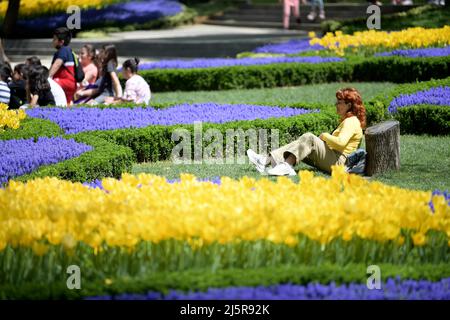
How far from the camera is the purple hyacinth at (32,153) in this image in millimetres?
8820

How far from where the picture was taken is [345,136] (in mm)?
9633

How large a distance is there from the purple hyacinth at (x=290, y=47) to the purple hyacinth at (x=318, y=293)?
14.6 m

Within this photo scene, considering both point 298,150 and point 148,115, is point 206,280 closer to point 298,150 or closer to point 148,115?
point 298,150

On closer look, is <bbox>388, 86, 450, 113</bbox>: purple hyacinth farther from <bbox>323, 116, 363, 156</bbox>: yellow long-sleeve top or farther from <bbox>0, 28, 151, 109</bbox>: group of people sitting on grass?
<bbox>0, 28, 151, 109</bbox>: group of people sitting on grass

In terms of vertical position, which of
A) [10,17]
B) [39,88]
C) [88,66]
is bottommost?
[39,88]

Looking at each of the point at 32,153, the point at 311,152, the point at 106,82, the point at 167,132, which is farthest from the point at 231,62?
the point at 32,153

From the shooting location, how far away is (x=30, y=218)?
6.34 m

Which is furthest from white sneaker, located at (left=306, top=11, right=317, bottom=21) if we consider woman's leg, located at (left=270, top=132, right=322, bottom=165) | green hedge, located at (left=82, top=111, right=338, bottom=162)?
woman's leg, located at (left=270, top=132, right=322, bottom=165)

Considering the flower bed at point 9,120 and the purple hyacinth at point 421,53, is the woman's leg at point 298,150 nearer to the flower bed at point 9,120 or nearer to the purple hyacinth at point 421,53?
the flower bed at point 9,120

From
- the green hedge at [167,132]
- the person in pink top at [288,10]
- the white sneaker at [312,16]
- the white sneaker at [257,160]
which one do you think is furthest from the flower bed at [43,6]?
the white sneaker at [257,160]

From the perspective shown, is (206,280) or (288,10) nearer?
(206,280)

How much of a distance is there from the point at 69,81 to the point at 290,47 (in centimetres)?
782

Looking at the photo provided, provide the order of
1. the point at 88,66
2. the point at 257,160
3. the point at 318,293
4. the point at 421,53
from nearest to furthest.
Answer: the point at 318,293, the point at 257,160, the point at 88,66, the point at 421,53

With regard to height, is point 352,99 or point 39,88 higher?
point 352,99
